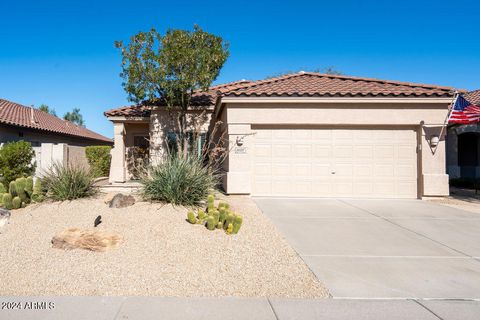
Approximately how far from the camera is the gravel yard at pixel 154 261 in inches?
144

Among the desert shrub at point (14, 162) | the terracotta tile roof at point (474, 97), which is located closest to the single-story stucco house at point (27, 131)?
the desert shrub at point (14, 162)

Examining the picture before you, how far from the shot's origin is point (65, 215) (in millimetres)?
6516

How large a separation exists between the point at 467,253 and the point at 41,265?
22.7ft

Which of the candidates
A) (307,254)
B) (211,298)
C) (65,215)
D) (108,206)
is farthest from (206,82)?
(211,298)

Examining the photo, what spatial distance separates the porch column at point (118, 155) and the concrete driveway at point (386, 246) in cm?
808

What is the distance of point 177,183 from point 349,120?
6.71m

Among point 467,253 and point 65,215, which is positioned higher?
point 65,215

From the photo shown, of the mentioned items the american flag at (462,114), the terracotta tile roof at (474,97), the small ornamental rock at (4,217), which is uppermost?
the terracotta tile roof at (474,97)

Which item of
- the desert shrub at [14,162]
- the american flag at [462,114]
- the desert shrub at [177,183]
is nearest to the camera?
the desert shrub at [177,183]

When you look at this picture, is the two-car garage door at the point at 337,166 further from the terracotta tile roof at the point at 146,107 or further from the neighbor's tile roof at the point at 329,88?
the terracotta tile roof at the point at 146,107

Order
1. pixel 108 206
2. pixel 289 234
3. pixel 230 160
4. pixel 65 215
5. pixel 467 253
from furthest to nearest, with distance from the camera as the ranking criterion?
pixel 230 160 < pixel 108 206 < pixel 65 215 < pixel 289 234 < pixel 467 253

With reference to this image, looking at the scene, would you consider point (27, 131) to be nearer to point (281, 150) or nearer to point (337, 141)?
point (281, 150)

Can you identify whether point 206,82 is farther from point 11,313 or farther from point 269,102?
point 11,313

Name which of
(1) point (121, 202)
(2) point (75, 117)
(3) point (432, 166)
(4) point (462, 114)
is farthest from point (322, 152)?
(2) point (75, 117)
